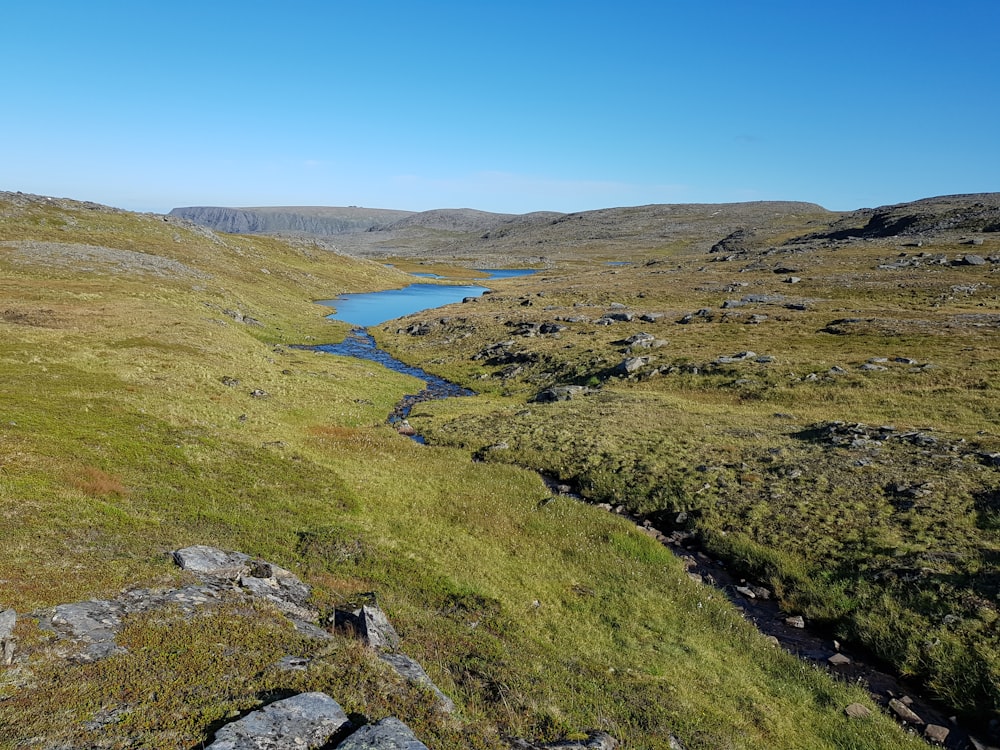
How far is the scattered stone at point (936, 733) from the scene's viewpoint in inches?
549

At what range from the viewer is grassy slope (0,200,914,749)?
9.66 meters

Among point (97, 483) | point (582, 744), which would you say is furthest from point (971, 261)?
point (97, 483)

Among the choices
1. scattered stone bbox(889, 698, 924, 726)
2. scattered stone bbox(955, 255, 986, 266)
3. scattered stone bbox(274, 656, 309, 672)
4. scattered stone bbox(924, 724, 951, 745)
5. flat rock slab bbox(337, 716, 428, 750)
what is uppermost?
scattered stone bbox(955, 255, 986, 266)

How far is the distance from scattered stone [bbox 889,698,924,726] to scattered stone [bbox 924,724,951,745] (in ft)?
0.93

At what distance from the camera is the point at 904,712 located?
14867 millimetres

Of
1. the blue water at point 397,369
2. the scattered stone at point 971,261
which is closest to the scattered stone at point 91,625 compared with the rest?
the blue water at point 397,369

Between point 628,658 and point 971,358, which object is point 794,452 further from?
point 971,358

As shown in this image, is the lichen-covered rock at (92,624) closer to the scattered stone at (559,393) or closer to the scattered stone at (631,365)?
the scattered stone at (559,393)

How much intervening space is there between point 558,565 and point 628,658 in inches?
247

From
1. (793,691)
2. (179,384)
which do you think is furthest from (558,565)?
(179,384)

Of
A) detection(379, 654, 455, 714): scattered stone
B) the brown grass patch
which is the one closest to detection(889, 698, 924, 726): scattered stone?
detection(379, 654, 455, 714): scattered stone

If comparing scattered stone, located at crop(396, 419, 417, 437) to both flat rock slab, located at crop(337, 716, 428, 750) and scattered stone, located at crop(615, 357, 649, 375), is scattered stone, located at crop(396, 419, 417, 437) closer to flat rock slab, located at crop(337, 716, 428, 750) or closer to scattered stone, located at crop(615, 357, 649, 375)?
scattered stone, located at crop(615, 357, 649, 375)

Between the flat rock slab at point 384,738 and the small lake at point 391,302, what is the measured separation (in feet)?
306

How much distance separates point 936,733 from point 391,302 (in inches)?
4985
